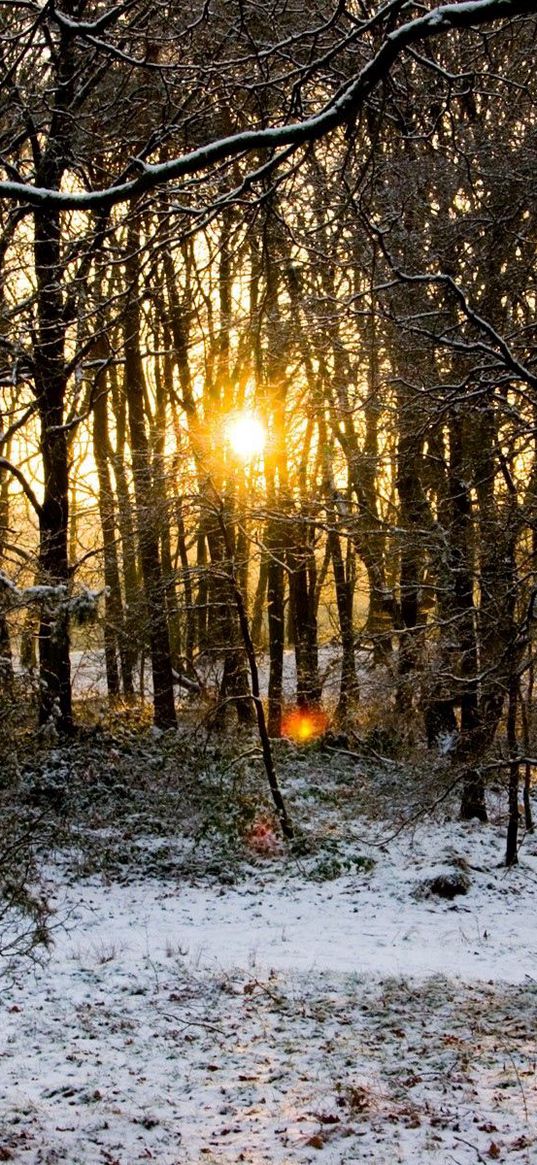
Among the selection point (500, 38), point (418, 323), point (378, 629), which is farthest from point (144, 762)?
point (500, 38)

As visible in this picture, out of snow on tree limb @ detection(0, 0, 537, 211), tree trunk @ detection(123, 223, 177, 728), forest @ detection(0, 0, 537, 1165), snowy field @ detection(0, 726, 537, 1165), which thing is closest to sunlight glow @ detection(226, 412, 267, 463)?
forest @ detection(0, 0, 537, 1165)

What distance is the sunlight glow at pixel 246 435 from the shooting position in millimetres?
14094

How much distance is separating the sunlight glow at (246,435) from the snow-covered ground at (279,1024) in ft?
21.8

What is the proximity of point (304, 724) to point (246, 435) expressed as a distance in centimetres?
713

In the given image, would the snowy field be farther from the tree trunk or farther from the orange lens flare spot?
the orange lens flare spot

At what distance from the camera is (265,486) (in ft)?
47.2

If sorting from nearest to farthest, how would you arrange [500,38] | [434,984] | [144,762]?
[500,38]
[434,984]
[144,762]

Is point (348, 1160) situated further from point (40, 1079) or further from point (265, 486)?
point (265, 486)

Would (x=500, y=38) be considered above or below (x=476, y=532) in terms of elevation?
above

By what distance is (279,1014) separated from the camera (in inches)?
291

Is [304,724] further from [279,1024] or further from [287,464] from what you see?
[279,1024]

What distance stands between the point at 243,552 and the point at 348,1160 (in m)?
12.2

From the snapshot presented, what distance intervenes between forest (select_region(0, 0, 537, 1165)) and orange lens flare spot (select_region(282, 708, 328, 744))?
0.11 metres

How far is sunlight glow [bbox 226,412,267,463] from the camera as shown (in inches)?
555
